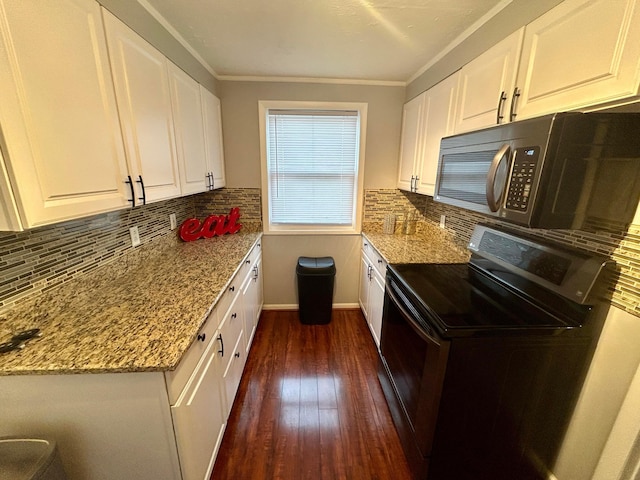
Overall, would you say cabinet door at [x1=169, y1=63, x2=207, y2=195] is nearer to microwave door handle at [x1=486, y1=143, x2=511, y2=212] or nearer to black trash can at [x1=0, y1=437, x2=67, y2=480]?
black trash can at [x1=0, y1=437, x2=67, y2=480]

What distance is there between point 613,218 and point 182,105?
2.30 metres

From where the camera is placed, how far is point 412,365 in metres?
1.38

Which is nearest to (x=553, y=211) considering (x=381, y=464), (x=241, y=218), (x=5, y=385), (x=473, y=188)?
(x=473, y=188)

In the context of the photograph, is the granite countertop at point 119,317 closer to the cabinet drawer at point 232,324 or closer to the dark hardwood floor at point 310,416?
the cabinet drawer at point 232,324

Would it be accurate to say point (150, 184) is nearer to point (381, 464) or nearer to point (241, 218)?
point (241, 218)

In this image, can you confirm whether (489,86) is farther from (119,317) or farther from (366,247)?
(119,317)

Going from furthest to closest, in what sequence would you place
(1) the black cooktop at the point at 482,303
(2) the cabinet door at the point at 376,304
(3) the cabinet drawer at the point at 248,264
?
1. (2) the cabinet door at the point at 376,304
2. (3) the cabinet drawer at the point at 248,264
3. (1) the black cooktop at the point at 482,303

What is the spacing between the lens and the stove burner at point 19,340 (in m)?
0.86

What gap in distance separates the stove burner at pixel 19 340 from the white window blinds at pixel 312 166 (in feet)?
6.63

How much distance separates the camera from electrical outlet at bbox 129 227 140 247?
5.67 ft

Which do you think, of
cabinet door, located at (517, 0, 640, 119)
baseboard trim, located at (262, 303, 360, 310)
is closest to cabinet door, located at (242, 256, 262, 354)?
baseboard trim, located at (262, 303, 360, 310)

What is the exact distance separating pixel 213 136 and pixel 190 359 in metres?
1.92

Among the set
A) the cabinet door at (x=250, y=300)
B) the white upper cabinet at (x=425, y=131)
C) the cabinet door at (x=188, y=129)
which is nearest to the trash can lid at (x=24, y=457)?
the cabinet door at (x=250, y=300)

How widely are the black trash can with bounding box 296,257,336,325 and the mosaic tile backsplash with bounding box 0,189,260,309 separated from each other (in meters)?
1.27
